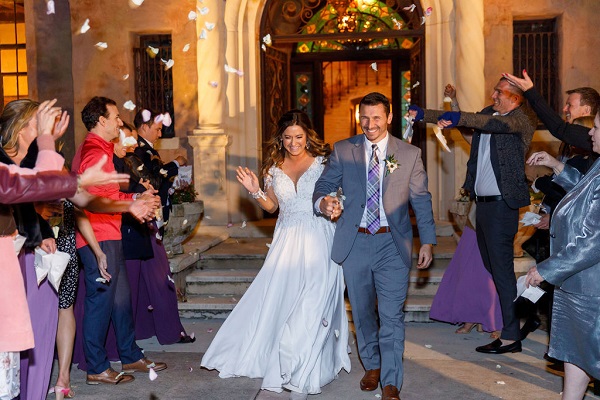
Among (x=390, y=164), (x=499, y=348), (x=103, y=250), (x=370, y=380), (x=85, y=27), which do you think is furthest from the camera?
(x=85, y=27)

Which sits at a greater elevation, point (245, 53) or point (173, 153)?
point (245, 53)

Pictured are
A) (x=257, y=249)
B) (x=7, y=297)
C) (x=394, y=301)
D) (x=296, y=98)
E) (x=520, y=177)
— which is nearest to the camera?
(x=7, y=297)

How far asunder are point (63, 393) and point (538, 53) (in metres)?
8.86

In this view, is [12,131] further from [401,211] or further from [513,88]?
[513,88]

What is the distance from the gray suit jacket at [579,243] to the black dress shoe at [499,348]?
2.44m

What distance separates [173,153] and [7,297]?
8.47 metres

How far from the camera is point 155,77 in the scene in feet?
42.2

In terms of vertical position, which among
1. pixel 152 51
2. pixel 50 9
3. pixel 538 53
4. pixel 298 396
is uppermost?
pixel 50 9

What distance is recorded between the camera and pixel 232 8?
38.9 feet

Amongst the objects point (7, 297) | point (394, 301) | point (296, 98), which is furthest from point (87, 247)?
point (296, 98)

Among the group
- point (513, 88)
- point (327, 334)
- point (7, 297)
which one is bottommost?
point (327, 334)

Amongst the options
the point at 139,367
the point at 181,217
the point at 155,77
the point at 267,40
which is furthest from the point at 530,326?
the point at 155,77

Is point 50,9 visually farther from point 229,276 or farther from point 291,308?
point 291,308

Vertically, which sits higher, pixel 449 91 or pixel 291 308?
pixel 449 91
